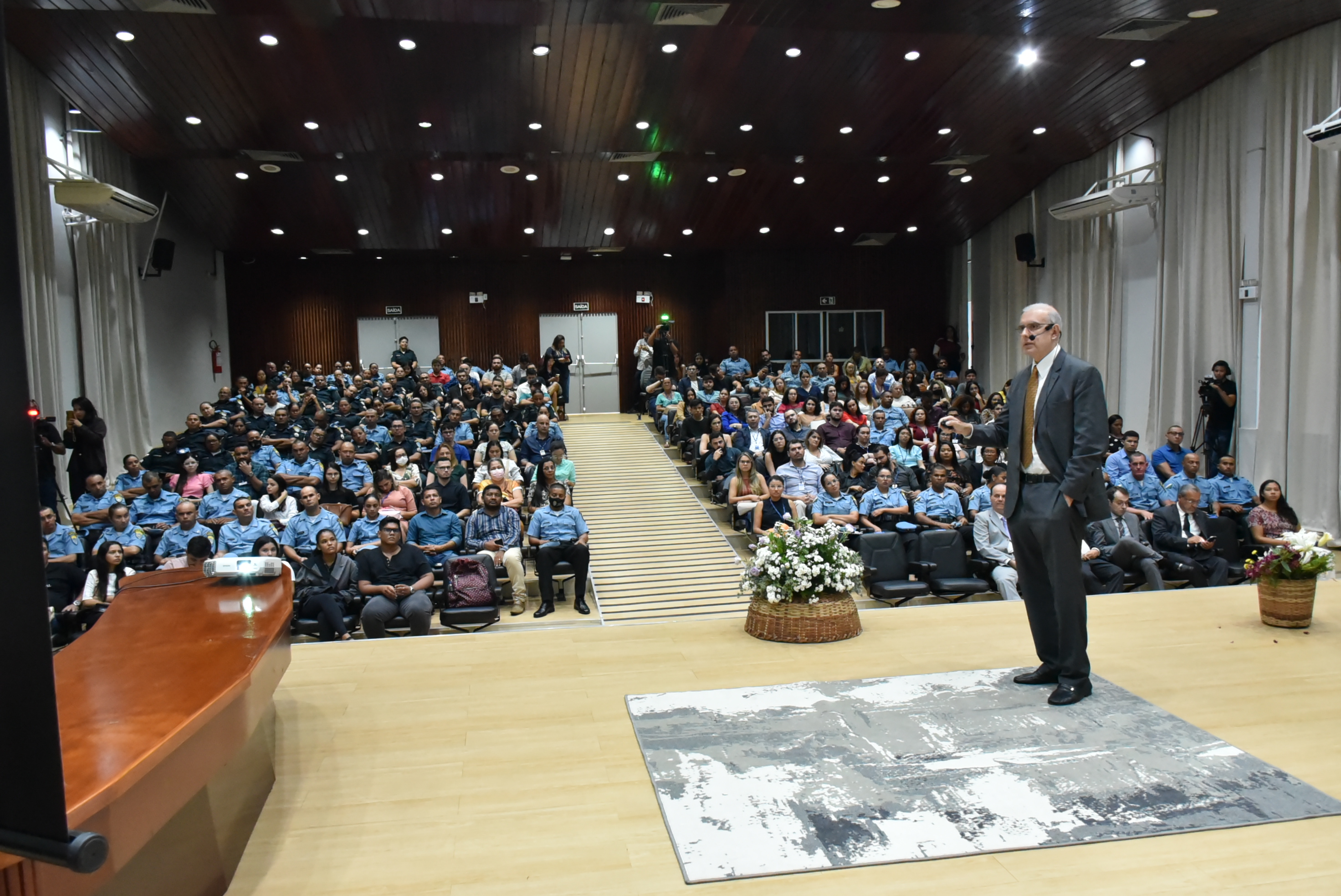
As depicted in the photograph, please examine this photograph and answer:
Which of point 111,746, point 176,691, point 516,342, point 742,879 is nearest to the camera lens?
point 111,746

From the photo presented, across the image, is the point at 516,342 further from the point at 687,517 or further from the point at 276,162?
the point at 687,517

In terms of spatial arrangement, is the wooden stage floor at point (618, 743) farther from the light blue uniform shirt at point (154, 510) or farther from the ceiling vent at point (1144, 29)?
the ceiling vent at point (1144, 29)

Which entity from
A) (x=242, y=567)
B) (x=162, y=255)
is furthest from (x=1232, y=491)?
(x=162, y=255)

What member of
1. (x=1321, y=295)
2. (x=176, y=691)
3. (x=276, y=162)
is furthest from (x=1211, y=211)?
(x=176, y=691)

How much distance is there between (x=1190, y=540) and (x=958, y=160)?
277 inches

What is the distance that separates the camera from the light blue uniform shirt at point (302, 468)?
9.27 m

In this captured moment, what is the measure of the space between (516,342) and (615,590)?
33.2ft

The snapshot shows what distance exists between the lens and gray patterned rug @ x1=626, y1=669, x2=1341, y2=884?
2.44 metres

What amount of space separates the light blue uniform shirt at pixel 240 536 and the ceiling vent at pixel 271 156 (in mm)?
5631

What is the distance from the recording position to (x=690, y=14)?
26.1 feet

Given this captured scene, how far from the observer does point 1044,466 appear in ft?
10.9

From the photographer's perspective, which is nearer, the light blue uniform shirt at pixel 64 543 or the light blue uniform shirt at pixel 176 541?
the light blue uniform shirt at pixel 64 543

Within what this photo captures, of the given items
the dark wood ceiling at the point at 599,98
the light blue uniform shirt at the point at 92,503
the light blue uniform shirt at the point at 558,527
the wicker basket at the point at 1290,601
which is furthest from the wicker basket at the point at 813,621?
the light blue uniform shirt at the point at 92,503

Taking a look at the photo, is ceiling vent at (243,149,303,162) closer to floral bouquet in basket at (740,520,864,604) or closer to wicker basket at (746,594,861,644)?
floral bouquet in basket at (740,520,864,604)
